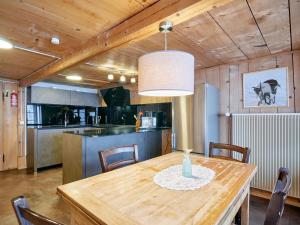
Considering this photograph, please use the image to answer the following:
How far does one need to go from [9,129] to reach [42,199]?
2.31m

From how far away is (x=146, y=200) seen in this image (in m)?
0.94

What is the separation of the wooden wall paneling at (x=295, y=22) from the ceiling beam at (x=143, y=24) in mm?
708

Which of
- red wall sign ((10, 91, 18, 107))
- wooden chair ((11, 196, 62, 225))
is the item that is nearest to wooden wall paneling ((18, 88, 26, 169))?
red wall sign ((10, 91, 18, 107))

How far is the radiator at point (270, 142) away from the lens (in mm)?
2332

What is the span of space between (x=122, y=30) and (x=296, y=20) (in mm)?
1583

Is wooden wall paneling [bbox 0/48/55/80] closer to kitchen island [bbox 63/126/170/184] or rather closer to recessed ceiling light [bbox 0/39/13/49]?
recessed ceiling light [bbox 0/39/13/49]

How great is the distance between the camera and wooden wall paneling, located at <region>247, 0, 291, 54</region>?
140cm

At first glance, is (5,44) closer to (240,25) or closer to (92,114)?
(240,25)

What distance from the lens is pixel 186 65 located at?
3.90 feet

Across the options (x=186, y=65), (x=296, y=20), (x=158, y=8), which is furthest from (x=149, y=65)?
(x=296, y=20)

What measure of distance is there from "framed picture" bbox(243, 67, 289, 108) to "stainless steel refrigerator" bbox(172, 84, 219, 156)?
0.47 metres

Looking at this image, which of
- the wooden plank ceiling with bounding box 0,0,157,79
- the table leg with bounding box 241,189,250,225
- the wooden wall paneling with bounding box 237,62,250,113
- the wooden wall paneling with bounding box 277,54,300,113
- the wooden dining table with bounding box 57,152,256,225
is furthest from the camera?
the wooden wall paneling with bounding box 237,62,250,113

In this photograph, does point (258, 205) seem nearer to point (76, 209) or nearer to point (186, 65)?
point (186, 65)

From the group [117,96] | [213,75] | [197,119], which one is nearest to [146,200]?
[197,119]
